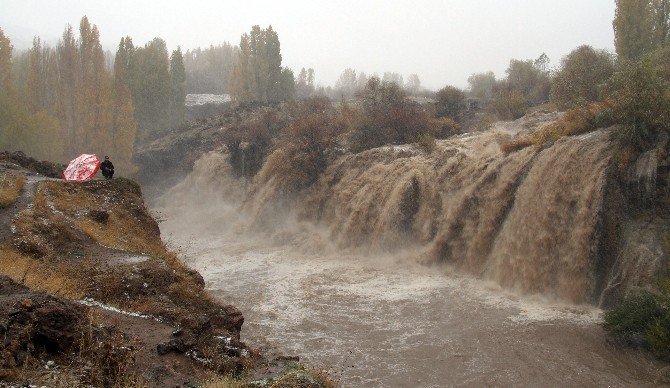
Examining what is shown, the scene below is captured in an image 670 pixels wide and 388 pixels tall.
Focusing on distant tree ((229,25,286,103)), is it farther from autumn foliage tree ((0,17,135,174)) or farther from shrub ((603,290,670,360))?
Answer: shrub ((603,290,670,360))

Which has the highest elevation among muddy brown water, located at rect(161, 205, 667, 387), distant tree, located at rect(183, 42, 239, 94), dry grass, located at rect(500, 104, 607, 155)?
distant tree, located at rect(183, 42, 239, 94)

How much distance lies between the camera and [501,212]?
15.7 m

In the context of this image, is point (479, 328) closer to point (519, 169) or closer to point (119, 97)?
point (519, 169)

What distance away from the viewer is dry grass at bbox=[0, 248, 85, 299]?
7.58 m

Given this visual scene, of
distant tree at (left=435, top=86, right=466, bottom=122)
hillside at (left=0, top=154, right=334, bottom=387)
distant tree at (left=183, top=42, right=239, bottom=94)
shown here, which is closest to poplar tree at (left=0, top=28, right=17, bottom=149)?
hillside at (left=0, top=154, right=334, bottom=387)

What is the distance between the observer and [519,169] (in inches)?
622

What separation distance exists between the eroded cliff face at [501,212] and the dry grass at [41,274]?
433 inches

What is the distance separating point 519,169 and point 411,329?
21.9 ft

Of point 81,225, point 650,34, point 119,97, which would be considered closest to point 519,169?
point 81,225

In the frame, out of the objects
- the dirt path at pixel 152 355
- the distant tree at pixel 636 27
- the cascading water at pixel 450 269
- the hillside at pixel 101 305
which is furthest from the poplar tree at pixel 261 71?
the dirt path at pixel 152 355

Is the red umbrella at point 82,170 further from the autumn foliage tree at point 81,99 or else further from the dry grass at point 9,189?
the autumn foliage tree at point 81,99

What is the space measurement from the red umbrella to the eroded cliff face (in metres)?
9.57

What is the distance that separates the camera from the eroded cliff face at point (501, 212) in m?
12.8

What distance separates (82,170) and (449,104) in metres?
23.2
